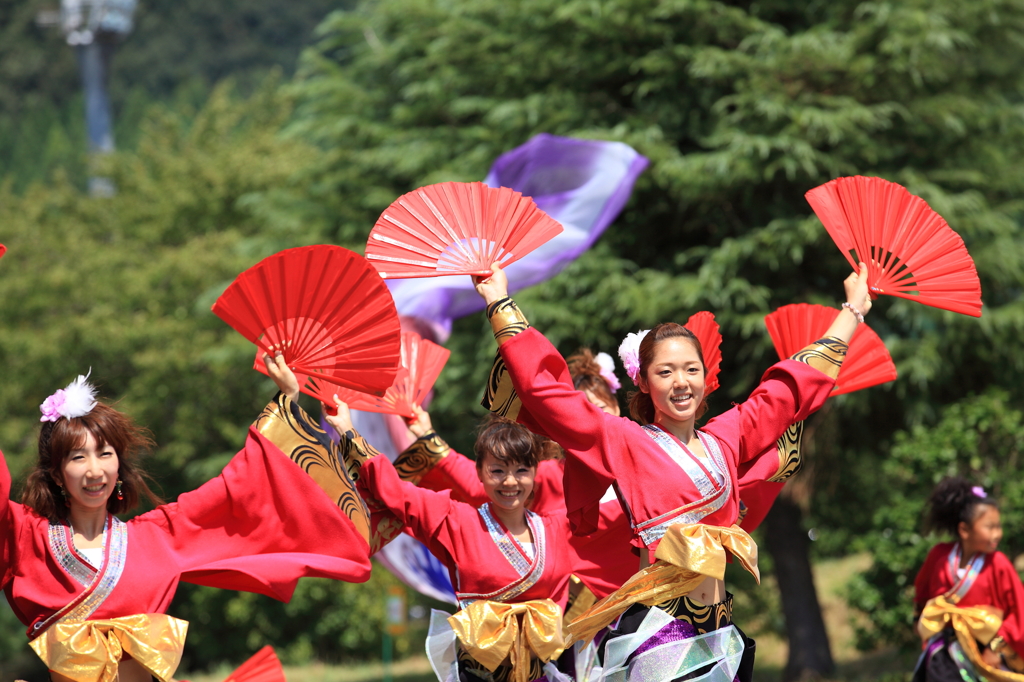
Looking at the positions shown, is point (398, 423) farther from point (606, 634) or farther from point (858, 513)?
point (858, 513)

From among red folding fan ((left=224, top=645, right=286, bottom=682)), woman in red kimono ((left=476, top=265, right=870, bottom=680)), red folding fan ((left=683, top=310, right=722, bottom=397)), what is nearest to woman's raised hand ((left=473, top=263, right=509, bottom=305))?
woman in red kimono ((left=476, top=265, right=870, bottom=680))

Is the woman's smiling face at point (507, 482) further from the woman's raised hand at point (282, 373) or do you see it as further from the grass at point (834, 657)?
the grass at point (834, 657)

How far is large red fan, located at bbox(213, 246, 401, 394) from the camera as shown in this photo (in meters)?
2.81

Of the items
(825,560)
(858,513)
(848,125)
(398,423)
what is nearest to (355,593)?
(825,560)

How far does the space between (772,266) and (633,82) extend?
1.85m

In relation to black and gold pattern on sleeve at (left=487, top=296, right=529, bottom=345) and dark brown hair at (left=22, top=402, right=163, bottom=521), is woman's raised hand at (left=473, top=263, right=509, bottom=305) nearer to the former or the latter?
black and gold pattern on sleeve at (left=487, top=296, right=529, bottom=345)

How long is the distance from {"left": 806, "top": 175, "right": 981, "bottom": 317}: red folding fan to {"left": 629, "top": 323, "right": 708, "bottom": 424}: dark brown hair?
61 cm

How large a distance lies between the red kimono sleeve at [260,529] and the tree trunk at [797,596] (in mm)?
5726

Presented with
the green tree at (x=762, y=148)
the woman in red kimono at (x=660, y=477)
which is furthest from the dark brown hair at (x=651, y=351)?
the green tree at (x=762, y=148)

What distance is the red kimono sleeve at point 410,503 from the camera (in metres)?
3.16

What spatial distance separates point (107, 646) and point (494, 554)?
1051mm

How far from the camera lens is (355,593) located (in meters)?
13.3

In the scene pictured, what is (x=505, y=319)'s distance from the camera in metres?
2.65

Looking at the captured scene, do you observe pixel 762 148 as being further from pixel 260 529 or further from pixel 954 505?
pixel 260 529
